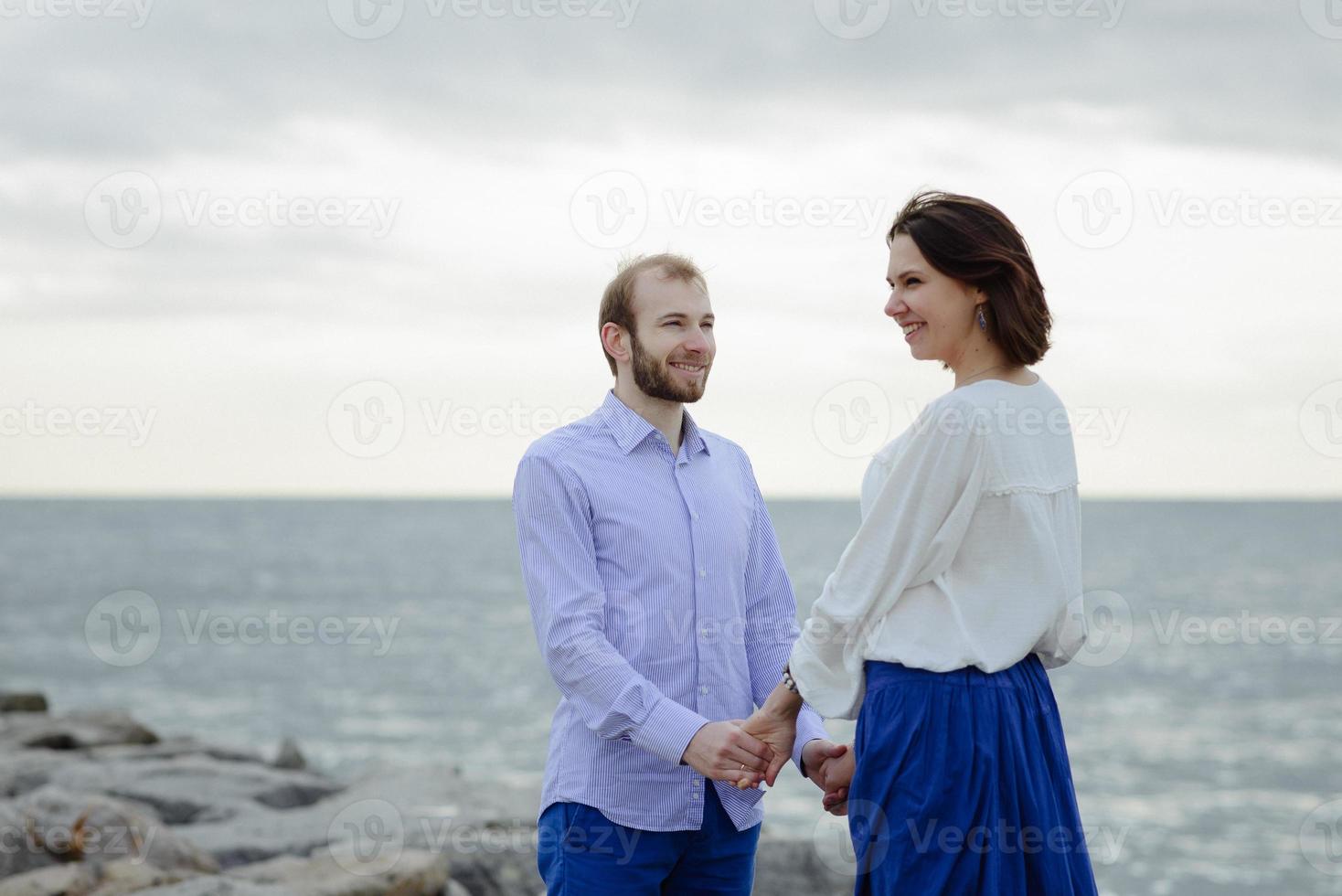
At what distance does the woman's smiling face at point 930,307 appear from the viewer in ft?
9.10

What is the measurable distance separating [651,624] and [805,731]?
18.7 inches

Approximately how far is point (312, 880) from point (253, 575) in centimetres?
5392

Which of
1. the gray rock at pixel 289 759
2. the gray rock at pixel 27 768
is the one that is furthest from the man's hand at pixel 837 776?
the gray rock at pixel 289 759

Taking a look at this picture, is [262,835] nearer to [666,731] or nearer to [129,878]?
[129,878]

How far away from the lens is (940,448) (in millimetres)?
2613

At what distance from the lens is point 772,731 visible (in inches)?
124

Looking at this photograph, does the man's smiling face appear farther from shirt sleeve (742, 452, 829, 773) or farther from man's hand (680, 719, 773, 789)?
man's hand (680, 719, 773, 789)

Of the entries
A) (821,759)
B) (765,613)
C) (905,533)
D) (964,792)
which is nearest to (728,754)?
(821,759)

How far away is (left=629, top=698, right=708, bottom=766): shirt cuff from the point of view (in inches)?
122

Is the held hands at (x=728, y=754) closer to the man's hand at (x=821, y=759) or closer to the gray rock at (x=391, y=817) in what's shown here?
the man's hand at (x=821, y=759)

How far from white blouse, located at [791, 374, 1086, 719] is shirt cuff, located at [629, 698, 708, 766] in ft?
1.80

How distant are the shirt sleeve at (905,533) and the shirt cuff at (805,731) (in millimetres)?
466

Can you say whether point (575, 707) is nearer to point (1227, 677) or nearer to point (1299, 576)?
point (1227, 677)

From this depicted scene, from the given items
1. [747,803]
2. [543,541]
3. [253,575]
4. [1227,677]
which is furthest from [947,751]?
[253,575]
